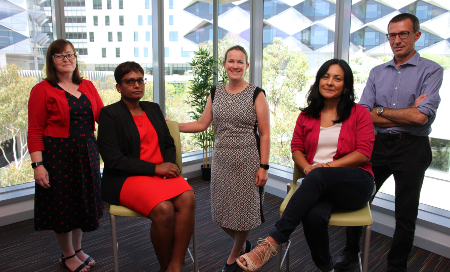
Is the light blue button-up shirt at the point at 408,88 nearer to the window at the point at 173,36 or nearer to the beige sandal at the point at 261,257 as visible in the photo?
the beige sandal at the point at 261,257

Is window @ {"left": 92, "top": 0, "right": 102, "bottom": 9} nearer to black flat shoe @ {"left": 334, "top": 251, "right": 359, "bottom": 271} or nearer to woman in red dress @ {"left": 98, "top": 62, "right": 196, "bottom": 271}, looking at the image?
woman in red dress @ {"left": 98, "top": 62, "right": 196, "bottom": 271}

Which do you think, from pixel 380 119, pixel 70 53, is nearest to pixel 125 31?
pixel 70 53

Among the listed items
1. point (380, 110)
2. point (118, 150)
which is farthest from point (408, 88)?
point (118, 150)

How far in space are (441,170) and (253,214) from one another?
1975mm

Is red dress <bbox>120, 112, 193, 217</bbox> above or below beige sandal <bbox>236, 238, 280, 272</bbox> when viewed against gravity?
above

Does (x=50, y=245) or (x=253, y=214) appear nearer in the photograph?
(x=253, y=214)

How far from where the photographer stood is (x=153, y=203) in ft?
6.38

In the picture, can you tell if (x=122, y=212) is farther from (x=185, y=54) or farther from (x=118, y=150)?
(x=185, y=54)

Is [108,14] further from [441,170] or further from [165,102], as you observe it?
[441,170]

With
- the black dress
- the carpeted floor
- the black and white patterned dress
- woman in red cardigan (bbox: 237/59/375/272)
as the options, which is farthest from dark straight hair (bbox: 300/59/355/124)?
the black dress

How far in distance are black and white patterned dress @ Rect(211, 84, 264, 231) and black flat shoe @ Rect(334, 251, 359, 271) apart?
750 mm

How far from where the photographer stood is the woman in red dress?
6.46ft

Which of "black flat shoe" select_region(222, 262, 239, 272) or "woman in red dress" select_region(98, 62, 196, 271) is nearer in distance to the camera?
"woman in red dress" select_region(98, 62, 196, 271)

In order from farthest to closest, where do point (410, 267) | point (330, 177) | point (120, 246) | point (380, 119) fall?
1. point (120, 246)
2. point (410, 267)
3. point (380, 119)
4. point (330, 177)
